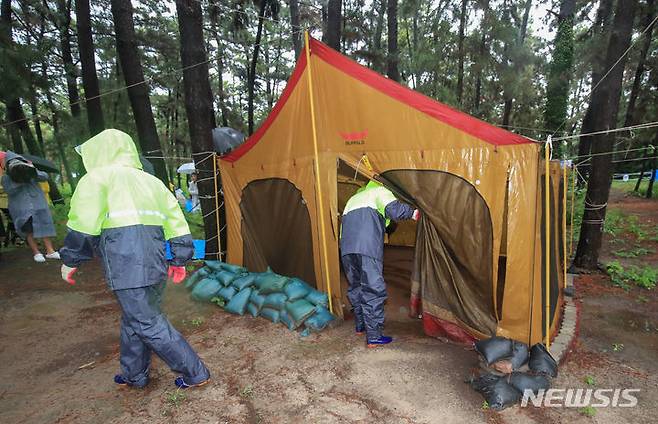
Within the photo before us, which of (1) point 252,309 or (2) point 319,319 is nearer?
(2) point 319,319

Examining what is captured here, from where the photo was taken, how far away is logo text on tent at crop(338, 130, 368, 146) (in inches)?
157

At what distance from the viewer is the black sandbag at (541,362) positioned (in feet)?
9.58

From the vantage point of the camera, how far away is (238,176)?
572 centimetres

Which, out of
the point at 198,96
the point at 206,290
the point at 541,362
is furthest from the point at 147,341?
the point at 198,96

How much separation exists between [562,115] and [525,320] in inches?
390

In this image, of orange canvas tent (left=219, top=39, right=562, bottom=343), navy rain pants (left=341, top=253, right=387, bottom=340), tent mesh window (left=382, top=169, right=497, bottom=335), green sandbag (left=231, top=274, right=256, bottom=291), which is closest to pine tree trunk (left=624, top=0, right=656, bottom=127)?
orange canvas tent (left=219, top=39, right=562, bottom=343)

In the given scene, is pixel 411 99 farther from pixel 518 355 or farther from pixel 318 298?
pixel 518 355

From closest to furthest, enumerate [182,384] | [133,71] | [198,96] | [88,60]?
[182,384] → [198,96] → [133,71] → [88,60]

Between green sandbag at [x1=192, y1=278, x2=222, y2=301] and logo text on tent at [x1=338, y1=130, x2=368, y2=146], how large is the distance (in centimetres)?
267

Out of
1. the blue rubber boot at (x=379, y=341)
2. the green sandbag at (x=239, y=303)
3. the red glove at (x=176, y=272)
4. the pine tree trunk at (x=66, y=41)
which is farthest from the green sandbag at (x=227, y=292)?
the pine tree trunk at (x=66, y=41)

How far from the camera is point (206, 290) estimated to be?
4918mm

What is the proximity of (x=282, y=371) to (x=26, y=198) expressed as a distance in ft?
19.8

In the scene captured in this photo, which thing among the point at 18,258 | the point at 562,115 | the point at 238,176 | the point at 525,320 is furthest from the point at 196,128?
the point at 562,115

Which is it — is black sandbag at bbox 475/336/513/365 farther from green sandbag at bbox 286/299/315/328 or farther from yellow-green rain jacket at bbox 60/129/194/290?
yellow-green rain jacket at bbox 60/129/194/290
